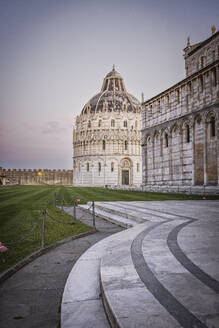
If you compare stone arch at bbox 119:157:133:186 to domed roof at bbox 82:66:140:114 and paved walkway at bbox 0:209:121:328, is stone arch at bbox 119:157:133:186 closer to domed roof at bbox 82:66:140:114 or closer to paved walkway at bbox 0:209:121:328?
domed roof at bbox 82:66:140:114

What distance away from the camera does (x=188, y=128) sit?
94.7 feet

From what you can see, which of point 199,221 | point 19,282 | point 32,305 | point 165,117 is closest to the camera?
point 32,305

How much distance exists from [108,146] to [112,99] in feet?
49.7

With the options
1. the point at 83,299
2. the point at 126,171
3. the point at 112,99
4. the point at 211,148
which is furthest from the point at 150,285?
the point at 112,99

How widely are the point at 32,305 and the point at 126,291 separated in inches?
57.8

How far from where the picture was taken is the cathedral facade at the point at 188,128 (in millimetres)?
25328

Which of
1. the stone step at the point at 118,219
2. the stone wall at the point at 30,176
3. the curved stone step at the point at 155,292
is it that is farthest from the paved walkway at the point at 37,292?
the stone wall at the point at 30,176

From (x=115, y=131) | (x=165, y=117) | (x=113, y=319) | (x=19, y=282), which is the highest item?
(x=115, y=131)

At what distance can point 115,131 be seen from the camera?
78.1 meters

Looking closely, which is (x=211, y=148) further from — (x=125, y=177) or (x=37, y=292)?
(x=125, y=177)

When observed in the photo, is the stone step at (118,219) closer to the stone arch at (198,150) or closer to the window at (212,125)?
the stone arch at (198,150)

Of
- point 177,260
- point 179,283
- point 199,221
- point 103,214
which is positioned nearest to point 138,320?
point 179,283

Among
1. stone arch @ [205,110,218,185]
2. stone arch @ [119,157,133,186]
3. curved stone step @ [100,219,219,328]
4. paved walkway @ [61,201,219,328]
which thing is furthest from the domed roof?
curved stone step @ [100,219,219,328]

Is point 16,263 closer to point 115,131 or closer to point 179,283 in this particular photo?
point 179,283
